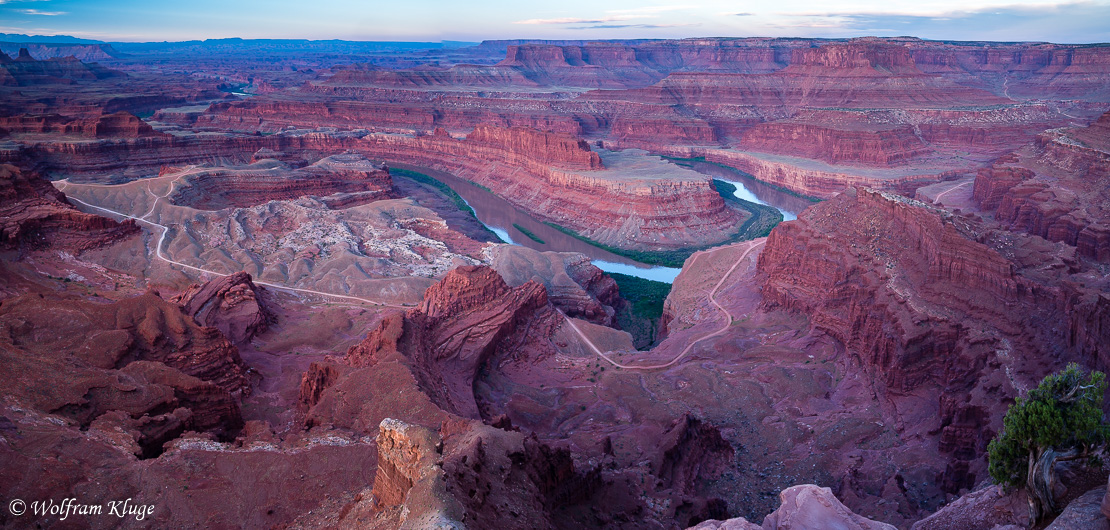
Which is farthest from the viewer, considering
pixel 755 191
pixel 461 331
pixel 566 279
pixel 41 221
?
pixel 755 191

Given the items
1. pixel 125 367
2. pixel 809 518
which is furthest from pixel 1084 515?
pixel 125 367

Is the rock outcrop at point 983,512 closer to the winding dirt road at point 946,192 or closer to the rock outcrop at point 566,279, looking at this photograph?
the rock outcrop at point 566,279

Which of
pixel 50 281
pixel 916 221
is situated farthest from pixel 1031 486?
pixel 50 281

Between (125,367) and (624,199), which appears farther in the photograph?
(624,199)

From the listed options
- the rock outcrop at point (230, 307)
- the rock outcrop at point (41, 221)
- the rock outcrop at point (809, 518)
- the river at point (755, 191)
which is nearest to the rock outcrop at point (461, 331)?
the rock outcrop at point (230, 307)

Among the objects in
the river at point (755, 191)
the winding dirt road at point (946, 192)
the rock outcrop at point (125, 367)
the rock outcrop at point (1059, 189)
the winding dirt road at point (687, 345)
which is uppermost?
the rock outcrop at point (125, 367)

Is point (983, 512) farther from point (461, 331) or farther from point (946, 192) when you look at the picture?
point (946, 192)
